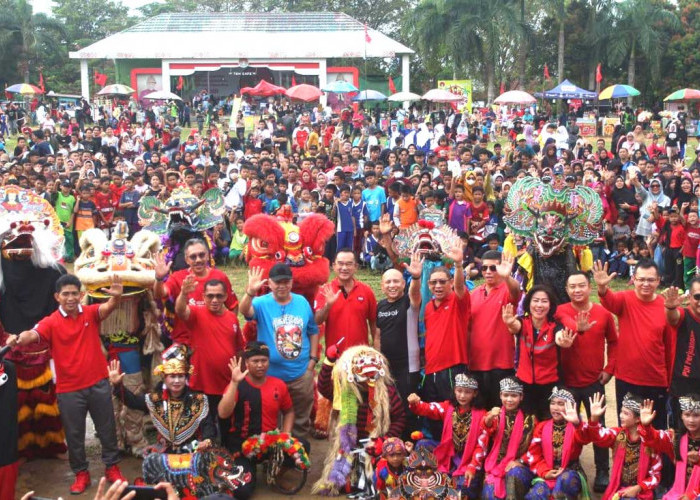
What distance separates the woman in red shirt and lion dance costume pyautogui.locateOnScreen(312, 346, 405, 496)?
0.99 metres

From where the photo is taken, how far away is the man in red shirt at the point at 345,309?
7.23m

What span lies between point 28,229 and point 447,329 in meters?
3.44

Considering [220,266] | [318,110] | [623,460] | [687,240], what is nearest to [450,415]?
[623,460]

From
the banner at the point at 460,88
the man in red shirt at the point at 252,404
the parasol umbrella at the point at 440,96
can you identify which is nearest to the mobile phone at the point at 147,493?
the man in red shirt at the point at 252,404

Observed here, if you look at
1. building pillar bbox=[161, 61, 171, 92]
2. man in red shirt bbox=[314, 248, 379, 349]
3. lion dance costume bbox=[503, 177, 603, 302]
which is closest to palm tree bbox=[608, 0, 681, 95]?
building pillar bbox=[161, 61, 171, 92]

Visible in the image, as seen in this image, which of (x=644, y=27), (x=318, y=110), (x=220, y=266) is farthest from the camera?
(x=644, y=27)

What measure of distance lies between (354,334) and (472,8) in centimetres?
3135

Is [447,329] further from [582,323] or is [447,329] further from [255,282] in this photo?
[255,282]

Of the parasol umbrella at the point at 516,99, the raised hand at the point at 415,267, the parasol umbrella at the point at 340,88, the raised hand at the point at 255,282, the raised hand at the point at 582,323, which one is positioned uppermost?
the parasol umbrella at the point at 340,88

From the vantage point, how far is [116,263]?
712cm

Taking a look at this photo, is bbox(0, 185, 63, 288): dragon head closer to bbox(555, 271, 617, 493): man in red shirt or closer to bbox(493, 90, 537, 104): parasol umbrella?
bbox(555, 271, 617, 493): man in red shirt

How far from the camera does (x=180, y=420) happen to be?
6.50 metres

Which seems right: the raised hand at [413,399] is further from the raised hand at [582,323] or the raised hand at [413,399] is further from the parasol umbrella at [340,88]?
the parasol umbrella at [340,88]

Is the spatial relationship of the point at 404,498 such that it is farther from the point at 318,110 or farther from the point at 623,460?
the point at 318,110
